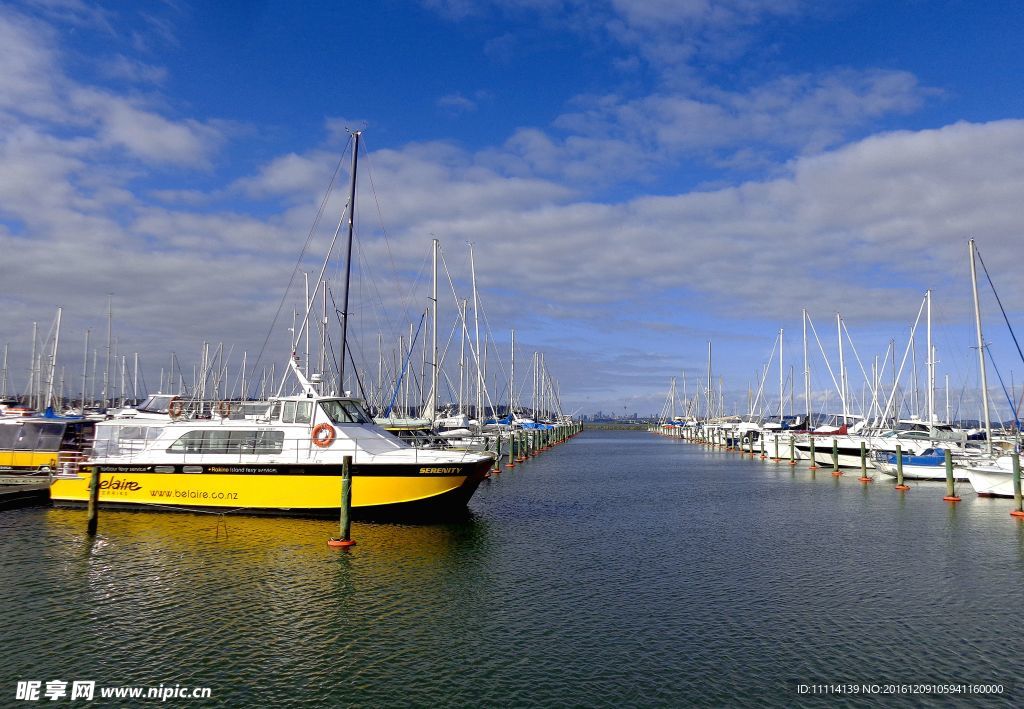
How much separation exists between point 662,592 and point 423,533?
29.2 feet

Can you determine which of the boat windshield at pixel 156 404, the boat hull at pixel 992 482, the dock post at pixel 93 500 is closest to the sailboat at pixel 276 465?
the dock post at pixel 93 500

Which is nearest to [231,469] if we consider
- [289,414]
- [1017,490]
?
[289,414]

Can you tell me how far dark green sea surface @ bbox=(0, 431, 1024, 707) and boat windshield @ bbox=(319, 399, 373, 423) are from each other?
380cm

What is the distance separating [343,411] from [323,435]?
137cm

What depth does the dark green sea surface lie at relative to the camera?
1127 centimetres

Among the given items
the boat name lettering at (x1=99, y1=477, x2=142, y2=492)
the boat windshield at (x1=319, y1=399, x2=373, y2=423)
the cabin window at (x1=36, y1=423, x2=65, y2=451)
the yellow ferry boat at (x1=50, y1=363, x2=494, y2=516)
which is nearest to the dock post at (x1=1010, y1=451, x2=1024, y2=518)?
the yellow ferry boat at (x1=50, y1=363, x2=494, y2=516)

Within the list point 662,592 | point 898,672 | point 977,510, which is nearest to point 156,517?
point 662,592

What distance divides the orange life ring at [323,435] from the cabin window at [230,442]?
Answer: 122 cm

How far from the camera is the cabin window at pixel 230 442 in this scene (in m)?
24.4

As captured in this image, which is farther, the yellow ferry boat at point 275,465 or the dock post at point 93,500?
the yellow ferry boat at point 275,465

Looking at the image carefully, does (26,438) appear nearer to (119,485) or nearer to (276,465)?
(119,485)

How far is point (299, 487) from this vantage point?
77.7 feet

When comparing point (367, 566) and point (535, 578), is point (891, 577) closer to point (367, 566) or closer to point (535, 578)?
point (535, 578)

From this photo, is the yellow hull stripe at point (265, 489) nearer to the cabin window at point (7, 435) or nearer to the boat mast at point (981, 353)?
the cabin window at point (7, 435)
